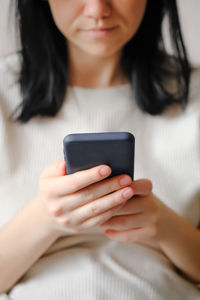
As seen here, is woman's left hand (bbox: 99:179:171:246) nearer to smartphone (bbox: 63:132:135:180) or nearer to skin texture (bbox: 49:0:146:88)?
smartphone (bbox: 63:132:135:180)

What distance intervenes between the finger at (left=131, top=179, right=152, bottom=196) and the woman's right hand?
4cm

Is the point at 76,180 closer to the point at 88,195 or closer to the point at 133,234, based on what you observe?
the point at 88,195

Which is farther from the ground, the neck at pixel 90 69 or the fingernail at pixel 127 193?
the neck at pixel 90 69

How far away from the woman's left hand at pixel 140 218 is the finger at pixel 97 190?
52 millimetres

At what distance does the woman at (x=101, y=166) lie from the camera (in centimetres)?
67

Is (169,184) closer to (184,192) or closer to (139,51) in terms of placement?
(184,192)

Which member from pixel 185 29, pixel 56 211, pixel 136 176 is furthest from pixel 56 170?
pixel 185 29

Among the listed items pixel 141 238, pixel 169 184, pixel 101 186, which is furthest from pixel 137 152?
pixel 101 186

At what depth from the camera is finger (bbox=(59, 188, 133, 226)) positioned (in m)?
0.57

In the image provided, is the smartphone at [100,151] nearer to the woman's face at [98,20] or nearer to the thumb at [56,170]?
the thumb at [56,170]

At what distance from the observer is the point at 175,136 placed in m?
0.91

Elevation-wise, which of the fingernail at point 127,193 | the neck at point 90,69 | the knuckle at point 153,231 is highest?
the neck at point 90,69

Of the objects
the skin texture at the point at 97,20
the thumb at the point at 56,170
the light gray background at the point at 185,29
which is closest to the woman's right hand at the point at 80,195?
the thumb at the point at 56,170

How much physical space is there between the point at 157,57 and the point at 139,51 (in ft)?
0.20
